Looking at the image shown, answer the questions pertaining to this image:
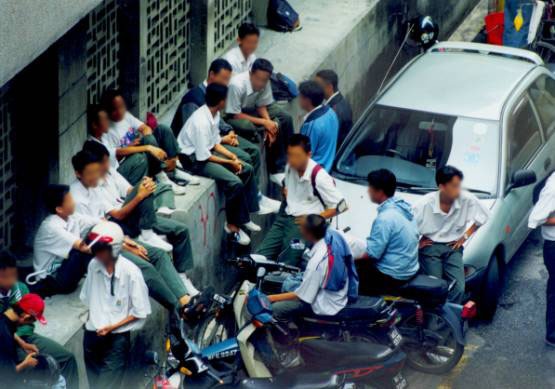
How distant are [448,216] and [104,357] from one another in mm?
3336

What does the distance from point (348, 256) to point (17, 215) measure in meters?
2.69

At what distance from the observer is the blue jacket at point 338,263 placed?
9406mm

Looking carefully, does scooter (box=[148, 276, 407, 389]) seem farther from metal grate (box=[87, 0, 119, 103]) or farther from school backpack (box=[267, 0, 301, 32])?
school backpack (box=[267, 0, 301, 32])

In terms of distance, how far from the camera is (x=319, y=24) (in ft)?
52.9

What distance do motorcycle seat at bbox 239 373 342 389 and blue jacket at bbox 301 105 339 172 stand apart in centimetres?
321

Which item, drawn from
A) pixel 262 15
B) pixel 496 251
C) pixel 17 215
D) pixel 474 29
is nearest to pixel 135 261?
pixel 17 215

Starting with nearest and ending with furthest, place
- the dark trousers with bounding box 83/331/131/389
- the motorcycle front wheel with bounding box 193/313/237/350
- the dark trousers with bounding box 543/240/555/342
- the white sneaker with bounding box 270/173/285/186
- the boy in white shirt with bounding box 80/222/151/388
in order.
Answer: the boy in white shirt with bounding box 80/222/151/388 → the dark trousers with bounding box 83/331/131/389 → the motorcycle front wheel with bounding box 193/313/237/350 → the dark trousers with bounding box 543/240/555/342 → the white sneaker with bounding box 270/173/285/186

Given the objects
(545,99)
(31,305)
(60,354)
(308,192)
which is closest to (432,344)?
(308,192)

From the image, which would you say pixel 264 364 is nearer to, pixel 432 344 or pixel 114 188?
pixel 432 344

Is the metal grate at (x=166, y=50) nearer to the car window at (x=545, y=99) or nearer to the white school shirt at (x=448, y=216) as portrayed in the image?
the white school shirt at (x=448, y=216)

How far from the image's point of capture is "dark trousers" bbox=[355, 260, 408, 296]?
33.2 ft

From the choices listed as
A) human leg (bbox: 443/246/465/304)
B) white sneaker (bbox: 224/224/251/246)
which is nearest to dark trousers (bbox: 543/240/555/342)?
human leg (bbox: 443/246/465/304)

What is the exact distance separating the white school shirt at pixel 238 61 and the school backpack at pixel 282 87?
0.32 m

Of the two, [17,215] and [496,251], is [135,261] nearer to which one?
[17,215]
